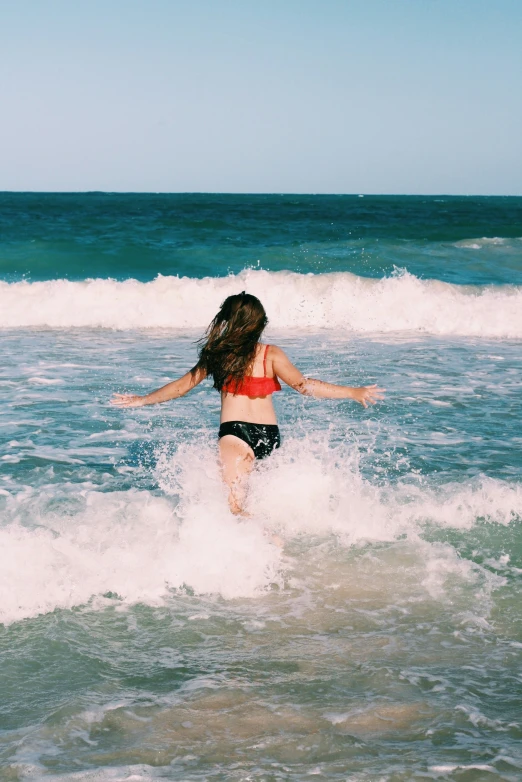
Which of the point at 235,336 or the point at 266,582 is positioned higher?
the point at 235,336

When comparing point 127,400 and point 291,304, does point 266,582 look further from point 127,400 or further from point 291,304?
point 291,304

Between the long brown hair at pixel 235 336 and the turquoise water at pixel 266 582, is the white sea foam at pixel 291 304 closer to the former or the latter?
the turquoise water at pixel 266 582

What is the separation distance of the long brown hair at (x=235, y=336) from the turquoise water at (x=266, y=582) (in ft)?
2.77

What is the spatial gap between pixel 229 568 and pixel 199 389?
5.10 m

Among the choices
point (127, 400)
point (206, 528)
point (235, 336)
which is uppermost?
point (235, 336)

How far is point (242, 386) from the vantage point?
5332mm

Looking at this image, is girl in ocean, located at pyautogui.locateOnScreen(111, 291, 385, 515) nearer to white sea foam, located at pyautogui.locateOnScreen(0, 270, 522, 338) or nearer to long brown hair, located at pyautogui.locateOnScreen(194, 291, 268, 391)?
long brown hair, located at pyautogui.locateOnScreen(194, 291, 268, 391)

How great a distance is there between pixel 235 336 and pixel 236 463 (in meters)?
0.83

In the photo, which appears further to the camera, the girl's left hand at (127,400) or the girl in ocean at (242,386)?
the girl's left hand at (127,400)

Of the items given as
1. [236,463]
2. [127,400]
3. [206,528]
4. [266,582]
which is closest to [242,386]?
[236,463]

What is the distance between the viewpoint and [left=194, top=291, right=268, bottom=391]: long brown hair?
5152 millimetres

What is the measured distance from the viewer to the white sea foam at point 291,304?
1559 centimetres

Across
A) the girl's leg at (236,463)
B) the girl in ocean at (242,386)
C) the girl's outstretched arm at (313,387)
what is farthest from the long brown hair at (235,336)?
the girl's leg at (236,463)

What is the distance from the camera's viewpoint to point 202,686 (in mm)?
3566
